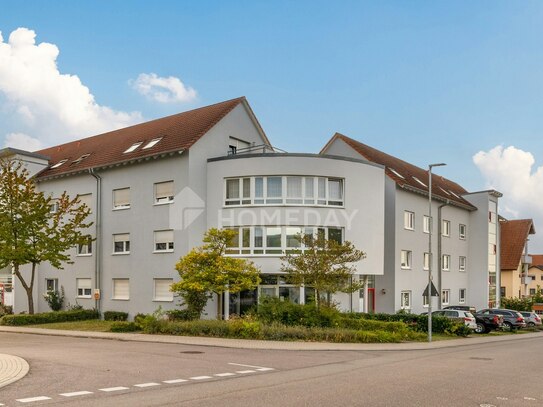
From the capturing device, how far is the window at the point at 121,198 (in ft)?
107

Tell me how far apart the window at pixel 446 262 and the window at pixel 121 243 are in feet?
76.4

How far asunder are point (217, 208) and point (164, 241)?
3399 mm

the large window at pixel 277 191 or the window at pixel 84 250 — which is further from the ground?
the large window at pixel 277 191

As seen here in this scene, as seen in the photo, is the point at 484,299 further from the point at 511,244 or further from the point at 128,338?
the point at 128,338

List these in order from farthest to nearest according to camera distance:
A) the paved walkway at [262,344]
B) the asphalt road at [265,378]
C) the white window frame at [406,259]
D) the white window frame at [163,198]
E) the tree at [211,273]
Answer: the white window frame at [406,259], the white window frame at [163,198], the tree at [211,273], the paved walkway at [262,344], the asphalt road at [265,378]

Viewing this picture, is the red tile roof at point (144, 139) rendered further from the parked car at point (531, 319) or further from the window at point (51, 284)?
the parked car at point (531, 319)

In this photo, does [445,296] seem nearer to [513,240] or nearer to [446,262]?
[446,262]

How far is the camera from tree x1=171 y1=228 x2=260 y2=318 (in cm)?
2545

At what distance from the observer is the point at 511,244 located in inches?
2418

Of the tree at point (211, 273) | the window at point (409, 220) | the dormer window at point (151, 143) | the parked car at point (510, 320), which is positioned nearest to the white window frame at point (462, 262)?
the window at point (409, 220)

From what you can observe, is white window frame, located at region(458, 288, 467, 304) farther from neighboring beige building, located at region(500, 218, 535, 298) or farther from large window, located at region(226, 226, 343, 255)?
large window, located at region(226, 226, 343, 255)

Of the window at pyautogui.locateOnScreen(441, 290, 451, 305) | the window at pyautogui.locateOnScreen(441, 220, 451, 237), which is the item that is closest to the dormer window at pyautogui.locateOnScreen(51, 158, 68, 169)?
the window at pyautogui.locateOnScreen(441, 220, 451, 237)

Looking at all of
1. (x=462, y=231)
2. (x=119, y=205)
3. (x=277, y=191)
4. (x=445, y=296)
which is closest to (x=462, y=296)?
(x=445, y=296)

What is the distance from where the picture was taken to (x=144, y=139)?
34.2 metres
